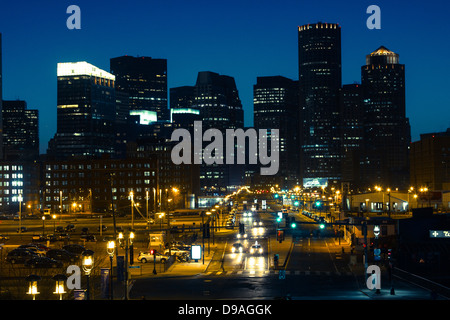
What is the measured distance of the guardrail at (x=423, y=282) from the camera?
122 ft

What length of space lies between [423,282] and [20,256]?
35266mm

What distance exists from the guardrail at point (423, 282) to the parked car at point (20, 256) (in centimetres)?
3205

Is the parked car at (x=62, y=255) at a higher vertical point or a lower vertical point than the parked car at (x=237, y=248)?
higher

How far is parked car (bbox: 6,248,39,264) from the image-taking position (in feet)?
180

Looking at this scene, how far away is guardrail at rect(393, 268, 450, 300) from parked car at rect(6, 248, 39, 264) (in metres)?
32.0

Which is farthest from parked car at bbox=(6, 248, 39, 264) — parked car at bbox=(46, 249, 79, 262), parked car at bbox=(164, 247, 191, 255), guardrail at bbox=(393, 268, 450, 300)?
guardrail at bbox=(393, 268, 450, 300)

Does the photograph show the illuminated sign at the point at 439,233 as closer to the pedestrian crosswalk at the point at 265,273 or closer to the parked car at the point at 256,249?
the pedestrian crosswalk at the point at 265,273

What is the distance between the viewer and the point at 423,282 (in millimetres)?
43062

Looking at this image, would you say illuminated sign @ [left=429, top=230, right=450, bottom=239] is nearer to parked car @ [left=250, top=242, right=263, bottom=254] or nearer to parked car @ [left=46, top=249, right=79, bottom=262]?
parked car @ [left=250, top=242, right=263, bottom=254]

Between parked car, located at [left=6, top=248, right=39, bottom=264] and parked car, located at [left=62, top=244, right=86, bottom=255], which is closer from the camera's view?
parked car, located at [left=6, top=248, right=39, bottom=264]

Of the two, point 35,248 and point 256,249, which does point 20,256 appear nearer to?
point 35,248

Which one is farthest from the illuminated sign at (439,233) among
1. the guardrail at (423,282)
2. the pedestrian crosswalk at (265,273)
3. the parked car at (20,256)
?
the parked car at (20,256)

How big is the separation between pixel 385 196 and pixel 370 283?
238 feet
